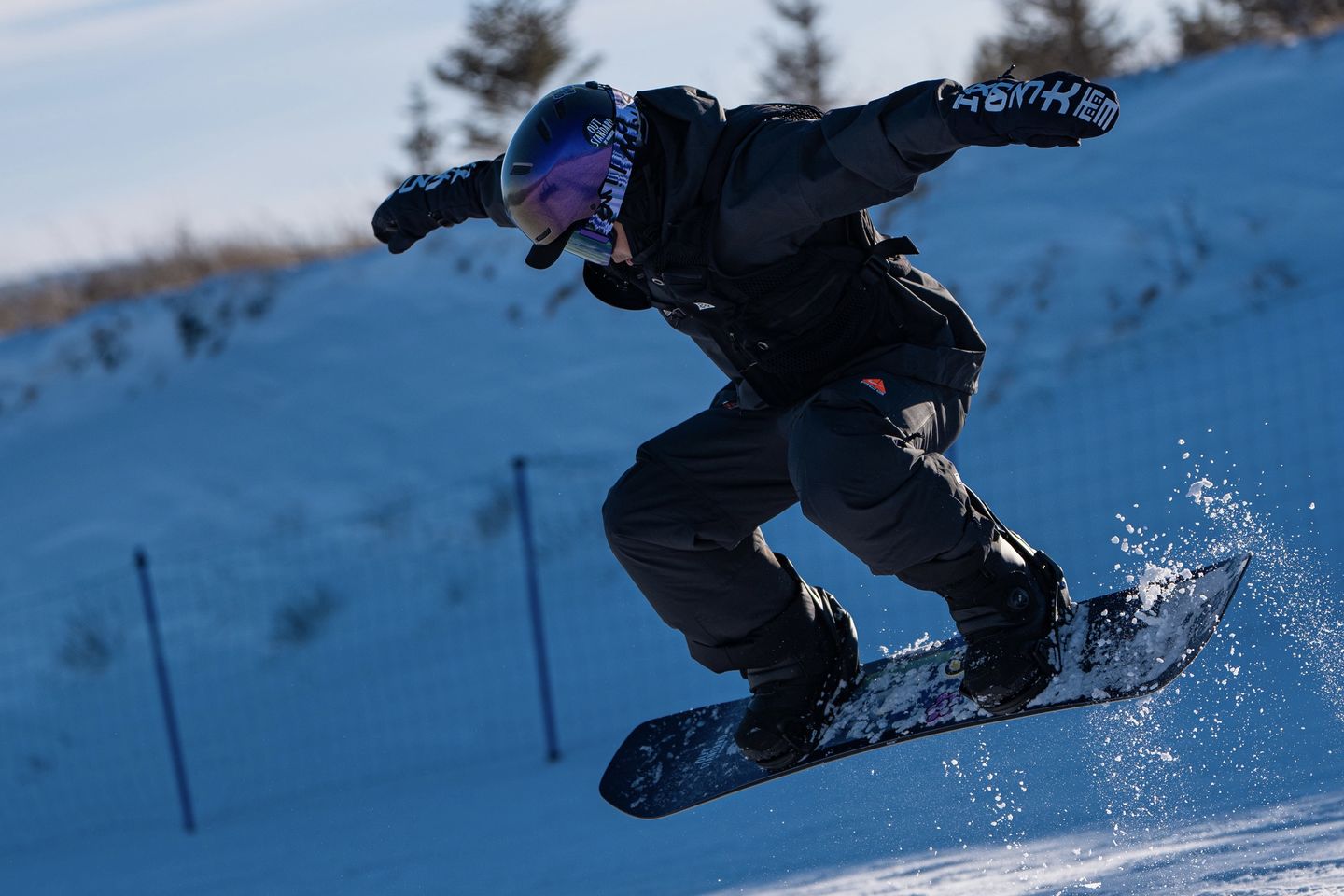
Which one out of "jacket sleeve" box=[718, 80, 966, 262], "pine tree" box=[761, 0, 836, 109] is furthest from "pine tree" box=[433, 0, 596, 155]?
"jacket sleeve" box=[718, 80, 966, 262]

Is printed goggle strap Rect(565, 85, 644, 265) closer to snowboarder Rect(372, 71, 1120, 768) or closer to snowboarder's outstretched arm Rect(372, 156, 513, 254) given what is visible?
snowboarder Rect(372, 71, 1120, 768)

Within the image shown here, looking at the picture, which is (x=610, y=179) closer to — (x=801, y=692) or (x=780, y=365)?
(x=780, y=365)

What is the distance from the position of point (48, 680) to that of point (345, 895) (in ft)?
19.1

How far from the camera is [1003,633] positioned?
13.2ft

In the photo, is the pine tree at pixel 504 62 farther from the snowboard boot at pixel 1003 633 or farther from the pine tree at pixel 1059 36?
the snowboard boot at pixel 1003 633

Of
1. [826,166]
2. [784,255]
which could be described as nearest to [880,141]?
[826,166]

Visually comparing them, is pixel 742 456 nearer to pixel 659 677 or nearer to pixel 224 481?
pixel 659 677

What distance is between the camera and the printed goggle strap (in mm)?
3877

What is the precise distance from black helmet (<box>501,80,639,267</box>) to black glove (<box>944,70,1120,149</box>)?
1.06 metres

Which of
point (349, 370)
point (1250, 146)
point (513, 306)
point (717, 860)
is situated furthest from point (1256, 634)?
point (349, 370)

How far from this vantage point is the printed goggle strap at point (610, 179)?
3.88 metres

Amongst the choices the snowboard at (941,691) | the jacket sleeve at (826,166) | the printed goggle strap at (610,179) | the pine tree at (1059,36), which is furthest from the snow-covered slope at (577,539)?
the pine tree at (1059,36)

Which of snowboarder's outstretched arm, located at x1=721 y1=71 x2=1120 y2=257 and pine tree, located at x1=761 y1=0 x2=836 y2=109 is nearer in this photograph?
snowboarder's outstretched arm, located at x1=721 y1=71 x2=1120 y2=257

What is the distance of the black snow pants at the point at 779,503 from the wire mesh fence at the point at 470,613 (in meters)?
3.47
